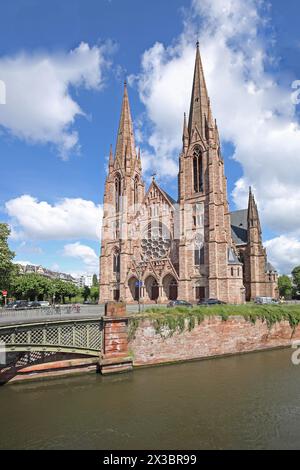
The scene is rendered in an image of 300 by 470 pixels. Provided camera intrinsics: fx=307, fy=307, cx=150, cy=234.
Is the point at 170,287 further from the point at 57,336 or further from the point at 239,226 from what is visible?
the point at 57,336

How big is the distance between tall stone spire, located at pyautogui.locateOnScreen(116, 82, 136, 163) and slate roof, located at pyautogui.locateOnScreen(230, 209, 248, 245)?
876 inches

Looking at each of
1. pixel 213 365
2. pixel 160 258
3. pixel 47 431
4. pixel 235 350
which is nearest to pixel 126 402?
pixel 47 431

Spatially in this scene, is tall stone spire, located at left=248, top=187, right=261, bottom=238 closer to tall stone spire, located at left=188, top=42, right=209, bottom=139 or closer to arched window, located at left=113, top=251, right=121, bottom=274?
tall stone spire, located at left=188, top=42, right=209, bottom=139

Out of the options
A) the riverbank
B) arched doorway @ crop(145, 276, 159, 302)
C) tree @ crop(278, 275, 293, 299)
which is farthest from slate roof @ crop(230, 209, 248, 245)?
tree @ crop(278, 275, 293, 299)

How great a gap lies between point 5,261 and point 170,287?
22.9m

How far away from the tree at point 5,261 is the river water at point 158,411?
18.3 meters

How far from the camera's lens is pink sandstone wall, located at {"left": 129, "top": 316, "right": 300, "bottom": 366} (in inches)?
841

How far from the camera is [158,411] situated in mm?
12969

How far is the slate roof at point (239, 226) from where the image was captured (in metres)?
50.3

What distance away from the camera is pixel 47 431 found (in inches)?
443

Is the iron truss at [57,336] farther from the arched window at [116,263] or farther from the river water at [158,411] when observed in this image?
the arched window at [116,263]

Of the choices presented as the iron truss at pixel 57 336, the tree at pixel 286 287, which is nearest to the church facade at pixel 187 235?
the iron truss at pixel 57 336
